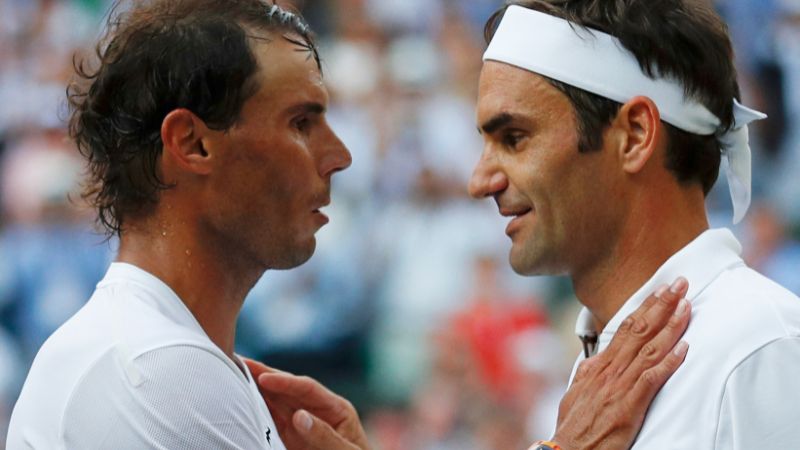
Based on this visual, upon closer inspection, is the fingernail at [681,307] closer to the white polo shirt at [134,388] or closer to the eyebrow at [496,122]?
the eyebrow at [496,122]

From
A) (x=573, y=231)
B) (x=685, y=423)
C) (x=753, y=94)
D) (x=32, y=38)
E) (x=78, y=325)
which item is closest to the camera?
(x=685, y=423)

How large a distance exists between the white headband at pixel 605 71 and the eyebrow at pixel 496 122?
0.12 metres

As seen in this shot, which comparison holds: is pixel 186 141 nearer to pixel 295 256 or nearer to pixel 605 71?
pixel 295 256

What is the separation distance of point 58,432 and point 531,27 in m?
1.41

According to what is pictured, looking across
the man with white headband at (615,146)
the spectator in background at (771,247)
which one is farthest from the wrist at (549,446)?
the spectator in background at (771,247)

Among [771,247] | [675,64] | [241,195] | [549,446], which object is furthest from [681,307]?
[771,247]

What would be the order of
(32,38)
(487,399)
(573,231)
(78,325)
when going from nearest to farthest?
1. (78,325)
2. (573,231)
3. (487,399)
4. (32,38)

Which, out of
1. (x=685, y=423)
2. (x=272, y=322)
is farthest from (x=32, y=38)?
(x=685, y=423)

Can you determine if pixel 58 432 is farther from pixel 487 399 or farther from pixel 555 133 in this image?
pixel 487 399

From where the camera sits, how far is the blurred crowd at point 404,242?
7.33 m

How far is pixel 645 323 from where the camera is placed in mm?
2678

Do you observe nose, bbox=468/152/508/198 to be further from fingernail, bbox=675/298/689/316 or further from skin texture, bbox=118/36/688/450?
fingernail, bbox=675/298/689/316

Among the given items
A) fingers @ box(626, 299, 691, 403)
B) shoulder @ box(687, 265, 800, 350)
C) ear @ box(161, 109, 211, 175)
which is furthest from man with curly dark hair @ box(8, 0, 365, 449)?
shoulder @ box(687, 265, 800, 350)

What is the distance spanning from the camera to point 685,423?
248 centimetres
